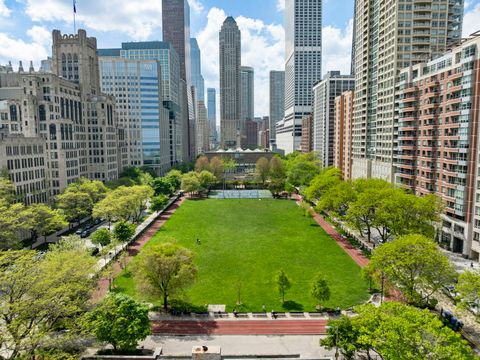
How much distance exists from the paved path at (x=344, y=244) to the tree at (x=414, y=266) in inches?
685

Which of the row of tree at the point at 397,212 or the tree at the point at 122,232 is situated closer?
the row of tree at the point at 397,212

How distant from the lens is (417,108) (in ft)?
277

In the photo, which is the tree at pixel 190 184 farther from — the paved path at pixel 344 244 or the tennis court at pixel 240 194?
the paved path at pixel 344 244

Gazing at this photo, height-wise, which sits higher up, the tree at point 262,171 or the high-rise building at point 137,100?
the high-rise building at point 137,100

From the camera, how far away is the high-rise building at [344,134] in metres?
137

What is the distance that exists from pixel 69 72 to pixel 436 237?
126 meters

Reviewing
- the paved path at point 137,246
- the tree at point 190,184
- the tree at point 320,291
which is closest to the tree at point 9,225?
the paved path at point 137,246

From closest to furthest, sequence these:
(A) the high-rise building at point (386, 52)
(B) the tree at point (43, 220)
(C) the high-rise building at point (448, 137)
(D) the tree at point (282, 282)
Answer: (D) the tree at point (282, 282) < (C) the high-rise building at point (448, 137) < (B) the tree at point (43, 220) < (A) the high-rise building at point (386, 52)

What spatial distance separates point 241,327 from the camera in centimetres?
4275

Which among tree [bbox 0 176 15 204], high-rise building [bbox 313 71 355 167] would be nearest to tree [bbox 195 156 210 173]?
high-rise building [bbox 313 71 355 167]

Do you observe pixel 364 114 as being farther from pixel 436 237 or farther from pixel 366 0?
pixel 436 237

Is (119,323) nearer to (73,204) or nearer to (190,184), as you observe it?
(73,204)

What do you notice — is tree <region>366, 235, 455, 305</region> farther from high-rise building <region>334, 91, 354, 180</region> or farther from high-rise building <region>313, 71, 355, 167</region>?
high-rise building <region>313, 71, 355, 167</region>

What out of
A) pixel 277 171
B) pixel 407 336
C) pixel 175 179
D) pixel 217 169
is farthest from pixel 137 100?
pixel 407 336
